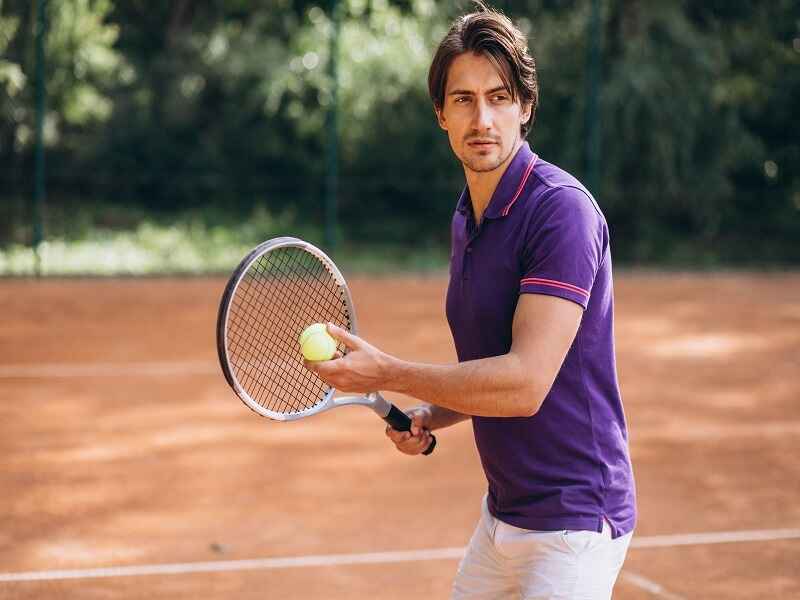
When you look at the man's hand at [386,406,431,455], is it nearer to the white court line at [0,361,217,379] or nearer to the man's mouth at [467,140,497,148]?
the man's mouth at [467,140,497,148]

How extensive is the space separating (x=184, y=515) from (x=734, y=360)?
542cm

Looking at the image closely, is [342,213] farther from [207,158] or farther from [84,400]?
[84,400]

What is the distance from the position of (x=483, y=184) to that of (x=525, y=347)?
46cm

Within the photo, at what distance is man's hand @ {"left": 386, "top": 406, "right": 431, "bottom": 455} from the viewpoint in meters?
2.87

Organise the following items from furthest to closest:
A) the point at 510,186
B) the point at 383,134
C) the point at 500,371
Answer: the point at 383,134
the point at 510,186
the point at 500,371

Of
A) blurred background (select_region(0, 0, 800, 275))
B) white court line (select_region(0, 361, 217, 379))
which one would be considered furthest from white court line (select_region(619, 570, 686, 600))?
blurred background (select_region(0, 0, 800, 275))

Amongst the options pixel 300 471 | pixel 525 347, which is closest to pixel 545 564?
pixel 525 347

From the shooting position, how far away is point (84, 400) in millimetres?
7176

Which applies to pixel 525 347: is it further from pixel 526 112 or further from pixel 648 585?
pixel 648 585

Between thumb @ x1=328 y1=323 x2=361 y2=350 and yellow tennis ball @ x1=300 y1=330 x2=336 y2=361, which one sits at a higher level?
thumb @ x1=328 y1=323 x2=361 y2=350

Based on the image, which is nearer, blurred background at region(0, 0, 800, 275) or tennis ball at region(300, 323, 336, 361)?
tennis ball at region(300, 323, 336, 361)

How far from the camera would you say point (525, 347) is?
2215 mm

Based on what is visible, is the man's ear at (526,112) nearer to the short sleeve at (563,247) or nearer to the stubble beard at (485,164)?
the stubble beard at (485,164)

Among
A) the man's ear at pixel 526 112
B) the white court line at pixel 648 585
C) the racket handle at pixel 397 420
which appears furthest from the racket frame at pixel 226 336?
the white court line at pixel 648 585
